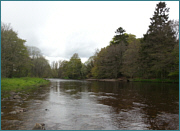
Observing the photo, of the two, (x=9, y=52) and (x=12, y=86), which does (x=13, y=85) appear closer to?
(x=12, y=86)

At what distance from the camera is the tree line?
2735cm

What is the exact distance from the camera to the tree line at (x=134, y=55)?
1077 inches

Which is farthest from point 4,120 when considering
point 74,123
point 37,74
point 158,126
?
point 37,74

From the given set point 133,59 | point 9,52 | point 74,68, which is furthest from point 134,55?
point 74,68

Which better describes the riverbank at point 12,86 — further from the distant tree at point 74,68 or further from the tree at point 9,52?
the distant tree at point 74,68

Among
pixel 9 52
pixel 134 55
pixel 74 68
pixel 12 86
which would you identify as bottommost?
pixel 12 86

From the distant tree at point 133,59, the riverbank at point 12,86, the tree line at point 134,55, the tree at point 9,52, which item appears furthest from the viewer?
the distant tree at point 133,59

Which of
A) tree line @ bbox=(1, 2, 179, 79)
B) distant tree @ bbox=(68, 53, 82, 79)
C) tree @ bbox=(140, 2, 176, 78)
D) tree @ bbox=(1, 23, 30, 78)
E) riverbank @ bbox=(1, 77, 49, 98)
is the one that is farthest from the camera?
distant tree @ bbox=(68, 53, 82, 79)

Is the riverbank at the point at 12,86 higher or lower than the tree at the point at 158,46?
lower

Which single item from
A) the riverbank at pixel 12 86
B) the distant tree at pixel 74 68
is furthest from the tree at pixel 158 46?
the distant tree at pixel 74 68

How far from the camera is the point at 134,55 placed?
45.7 meters

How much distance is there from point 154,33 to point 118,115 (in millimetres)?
37022

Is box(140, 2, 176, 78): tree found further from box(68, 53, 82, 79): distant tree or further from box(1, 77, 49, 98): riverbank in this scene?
box(68, 53, 82, 79): distant tree

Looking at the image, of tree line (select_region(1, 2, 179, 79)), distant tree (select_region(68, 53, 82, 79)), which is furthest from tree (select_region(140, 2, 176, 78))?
distant tree (select_region(68, 53, 82, 79))
